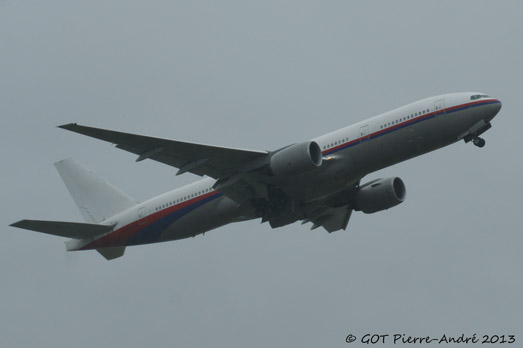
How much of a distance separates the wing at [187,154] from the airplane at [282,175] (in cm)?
5

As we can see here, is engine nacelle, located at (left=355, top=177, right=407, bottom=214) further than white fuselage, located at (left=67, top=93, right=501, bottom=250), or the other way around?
engine nacelle, located at (left=355, top=177, right=407, bottom=214)

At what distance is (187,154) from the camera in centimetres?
4184

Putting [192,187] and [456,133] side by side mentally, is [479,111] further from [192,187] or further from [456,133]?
[192,187]

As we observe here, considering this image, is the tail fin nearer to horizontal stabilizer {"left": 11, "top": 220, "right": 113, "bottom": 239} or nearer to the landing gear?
horizontal stabilizer {"left": 11, "top": 220, "right": 113, "bottom": 239}

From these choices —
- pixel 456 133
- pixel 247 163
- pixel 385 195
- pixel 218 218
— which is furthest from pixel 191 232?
pixel 456 133

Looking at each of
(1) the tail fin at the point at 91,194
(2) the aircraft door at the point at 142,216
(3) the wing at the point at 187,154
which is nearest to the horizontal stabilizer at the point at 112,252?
(1) the tail fin at the point at 91,194

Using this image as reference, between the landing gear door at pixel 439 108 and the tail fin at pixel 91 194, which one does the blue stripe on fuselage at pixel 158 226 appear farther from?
the landing gear door at pixel 439 108

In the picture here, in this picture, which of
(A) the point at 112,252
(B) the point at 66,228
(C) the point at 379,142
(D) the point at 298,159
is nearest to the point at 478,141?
(C) the point at 379,142

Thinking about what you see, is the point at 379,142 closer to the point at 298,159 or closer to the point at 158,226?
the point at 298,159

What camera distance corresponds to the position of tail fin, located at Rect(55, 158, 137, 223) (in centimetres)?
4956

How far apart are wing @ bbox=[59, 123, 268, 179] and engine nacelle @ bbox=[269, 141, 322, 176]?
1333 millimetres

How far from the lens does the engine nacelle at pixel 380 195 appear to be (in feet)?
155

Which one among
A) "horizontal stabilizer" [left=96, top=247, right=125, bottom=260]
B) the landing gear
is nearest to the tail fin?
"horizontal stabilizer" [left=96, top=247, right=125, bottom=260]

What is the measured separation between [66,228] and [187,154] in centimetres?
903
